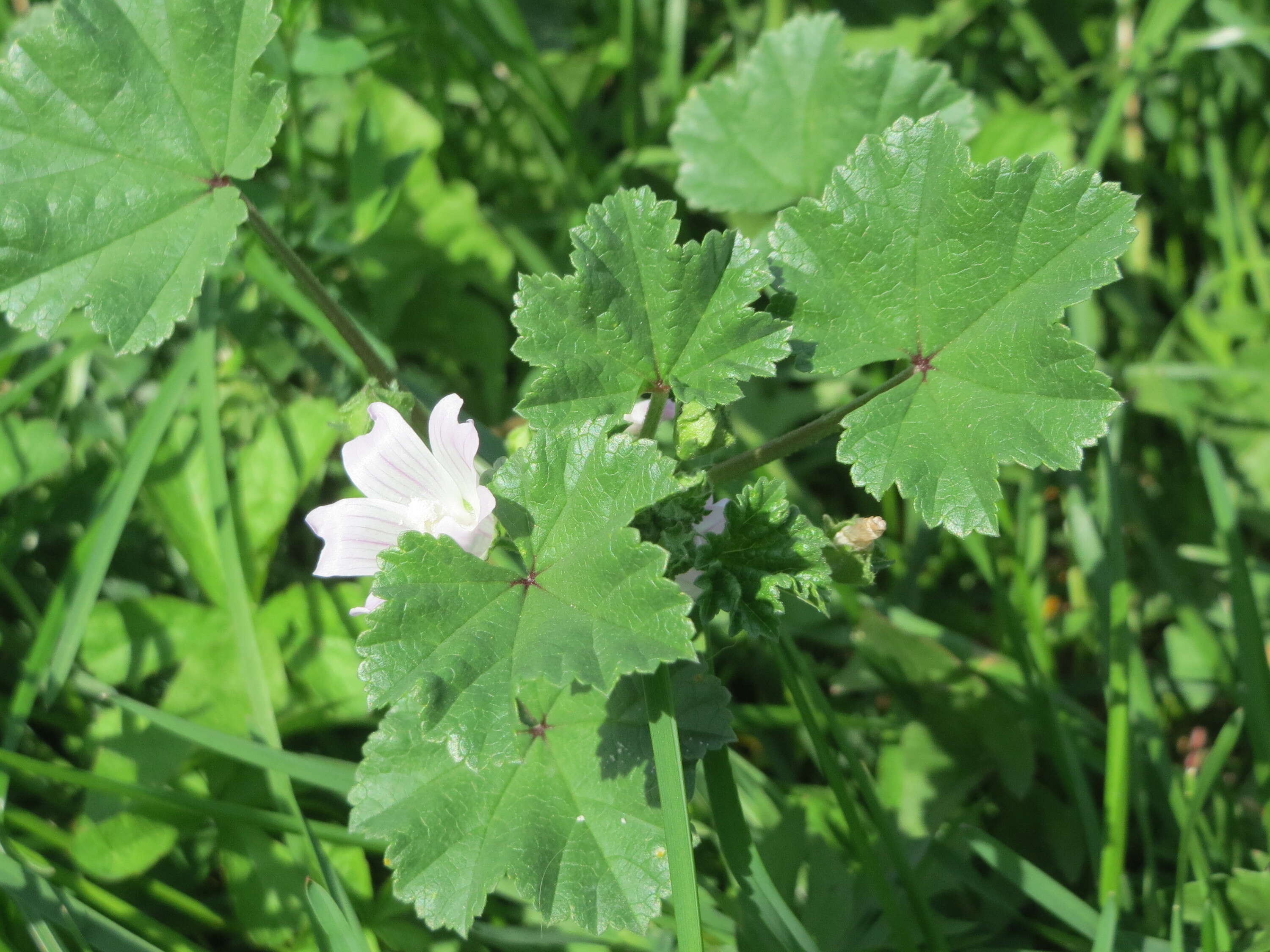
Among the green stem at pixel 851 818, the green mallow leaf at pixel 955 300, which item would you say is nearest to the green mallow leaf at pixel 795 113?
the green mallow leaf at pixel 955 300

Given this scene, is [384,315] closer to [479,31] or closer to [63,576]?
[479,31]

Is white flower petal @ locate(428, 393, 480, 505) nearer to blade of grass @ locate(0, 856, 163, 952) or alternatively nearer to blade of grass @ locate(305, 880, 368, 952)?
blade of grass @ locate(305, 880, 368, 952)

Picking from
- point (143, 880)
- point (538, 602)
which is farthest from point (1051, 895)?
point (143, 880)

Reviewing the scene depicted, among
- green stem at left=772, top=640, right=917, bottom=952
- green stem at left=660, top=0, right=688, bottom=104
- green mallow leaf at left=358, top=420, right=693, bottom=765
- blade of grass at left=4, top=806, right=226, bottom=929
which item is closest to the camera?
green mallow leaf at left=358, top=420, right=693, bottom=765

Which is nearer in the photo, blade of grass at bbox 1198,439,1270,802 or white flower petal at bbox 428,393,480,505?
white flower petal at bbox 428,393,480,505

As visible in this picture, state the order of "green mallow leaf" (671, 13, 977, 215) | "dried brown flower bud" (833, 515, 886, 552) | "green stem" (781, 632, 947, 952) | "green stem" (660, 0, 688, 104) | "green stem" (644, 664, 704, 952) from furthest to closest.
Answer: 1. "green stem" (660, 0, 688, 104)
2. "green mallow leaf" (671, 13, 977, 215)
3. "green stem" (781, 632, 947, 952)
4. "dried brown flower bud" (833, 515, 886, 552)
5. "green stem" (644, 664, 704, 952)

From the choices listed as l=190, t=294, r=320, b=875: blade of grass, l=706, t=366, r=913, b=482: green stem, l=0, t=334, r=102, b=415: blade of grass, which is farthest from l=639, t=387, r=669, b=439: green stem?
l=0, t=334, r=102, b=415: blade of grass

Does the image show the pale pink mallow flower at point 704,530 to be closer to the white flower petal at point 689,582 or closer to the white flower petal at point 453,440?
the white flower petal at point 689,582

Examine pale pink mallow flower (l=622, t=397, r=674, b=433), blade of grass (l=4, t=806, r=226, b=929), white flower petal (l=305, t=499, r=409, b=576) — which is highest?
white flower petal (l=305, t=499, r=409, b=576)

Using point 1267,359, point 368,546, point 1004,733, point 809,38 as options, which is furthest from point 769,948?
point 1267,359
